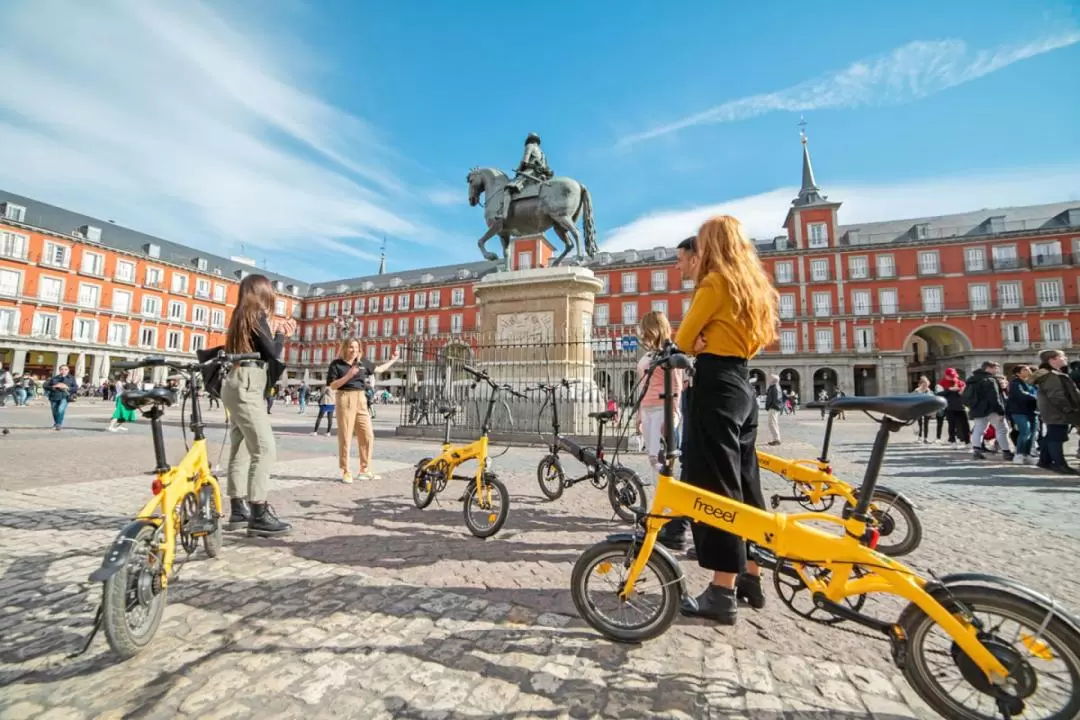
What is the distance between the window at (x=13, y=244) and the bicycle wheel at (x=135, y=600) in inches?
2060

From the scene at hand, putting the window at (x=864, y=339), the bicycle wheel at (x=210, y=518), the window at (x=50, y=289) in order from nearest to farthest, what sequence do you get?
the bicycle wheel at (x=210, y=518)
the window at (x=864, y=339)
the window at (x=50, y=289)

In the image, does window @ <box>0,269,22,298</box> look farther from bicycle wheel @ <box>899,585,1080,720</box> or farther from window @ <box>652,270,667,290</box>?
bicycle wheel @ <box>899,585,1080,720</box>

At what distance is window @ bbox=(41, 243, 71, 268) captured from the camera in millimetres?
37531

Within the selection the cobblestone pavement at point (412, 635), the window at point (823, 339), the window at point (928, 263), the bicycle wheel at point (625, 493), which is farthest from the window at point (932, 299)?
the bicycle wheel at point (625, 493)

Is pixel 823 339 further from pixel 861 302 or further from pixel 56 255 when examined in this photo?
pixel 56 255

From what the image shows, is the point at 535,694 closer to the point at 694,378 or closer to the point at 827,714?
the point at 827,714

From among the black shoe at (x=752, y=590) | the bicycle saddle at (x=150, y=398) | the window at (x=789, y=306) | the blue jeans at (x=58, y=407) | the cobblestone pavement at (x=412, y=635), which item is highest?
the window at (x=789, y=306)

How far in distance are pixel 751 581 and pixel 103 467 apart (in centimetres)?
775

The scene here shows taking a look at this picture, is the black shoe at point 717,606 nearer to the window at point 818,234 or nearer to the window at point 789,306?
the window at point 789,306

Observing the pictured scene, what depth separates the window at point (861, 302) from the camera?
3741cm

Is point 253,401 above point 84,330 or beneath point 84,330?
beneath

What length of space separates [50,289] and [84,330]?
12.9 feet

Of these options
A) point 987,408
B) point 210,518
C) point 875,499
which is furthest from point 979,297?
point 210,518

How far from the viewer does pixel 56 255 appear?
38.2 m
